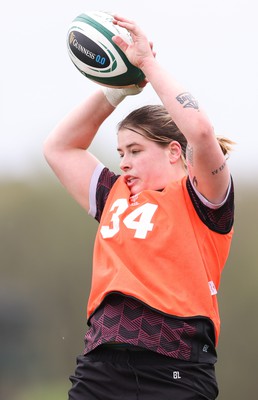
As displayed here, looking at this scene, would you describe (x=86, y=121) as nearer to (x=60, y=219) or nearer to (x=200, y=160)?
(x=200, y=160)

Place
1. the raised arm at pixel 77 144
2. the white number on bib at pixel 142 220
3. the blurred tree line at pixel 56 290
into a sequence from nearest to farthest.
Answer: the white number on bib at pixel 142 220 → the raised arm at pixel 77 144 → the blurred tree line at pixel 56 290

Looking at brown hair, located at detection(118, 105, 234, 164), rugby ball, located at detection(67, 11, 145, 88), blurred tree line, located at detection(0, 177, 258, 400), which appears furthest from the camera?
blurred tree line, located at detection(0, 177, 258, 400)

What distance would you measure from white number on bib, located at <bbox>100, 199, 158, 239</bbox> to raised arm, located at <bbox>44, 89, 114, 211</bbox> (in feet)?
1.02

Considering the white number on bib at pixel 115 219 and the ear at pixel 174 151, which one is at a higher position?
the ear at pixel 174 151

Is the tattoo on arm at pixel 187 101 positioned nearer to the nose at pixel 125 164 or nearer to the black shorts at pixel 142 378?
the nose at pixel 125 164

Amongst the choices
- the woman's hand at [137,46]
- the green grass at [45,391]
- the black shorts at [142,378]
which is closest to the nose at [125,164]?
the woman's hand at [137,46]

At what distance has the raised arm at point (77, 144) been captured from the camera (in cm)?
343

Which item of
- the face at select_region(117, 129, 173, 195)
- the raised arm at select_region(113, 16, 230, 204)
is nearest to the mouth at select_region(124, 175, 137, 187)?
the face at select_region(117, 129, 173, 195)

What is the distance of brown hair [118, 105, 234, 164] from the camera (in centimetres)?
321

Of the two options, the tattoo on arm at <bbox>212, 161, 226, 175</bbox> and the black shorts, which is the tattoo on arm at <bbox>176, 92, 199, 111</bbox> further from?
the black shorts

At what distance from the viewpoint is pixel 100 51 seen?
311 cm

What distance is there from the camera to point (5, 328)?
7.43m

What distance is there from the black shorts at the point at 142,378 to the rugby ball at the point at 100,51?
3.34 ft

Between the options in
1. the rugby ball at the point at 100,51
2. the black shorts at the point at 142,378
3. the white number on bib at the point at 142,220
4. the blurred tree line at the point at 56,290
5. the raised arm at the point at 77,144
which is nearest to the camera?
the black shorts at the point at 142,378
